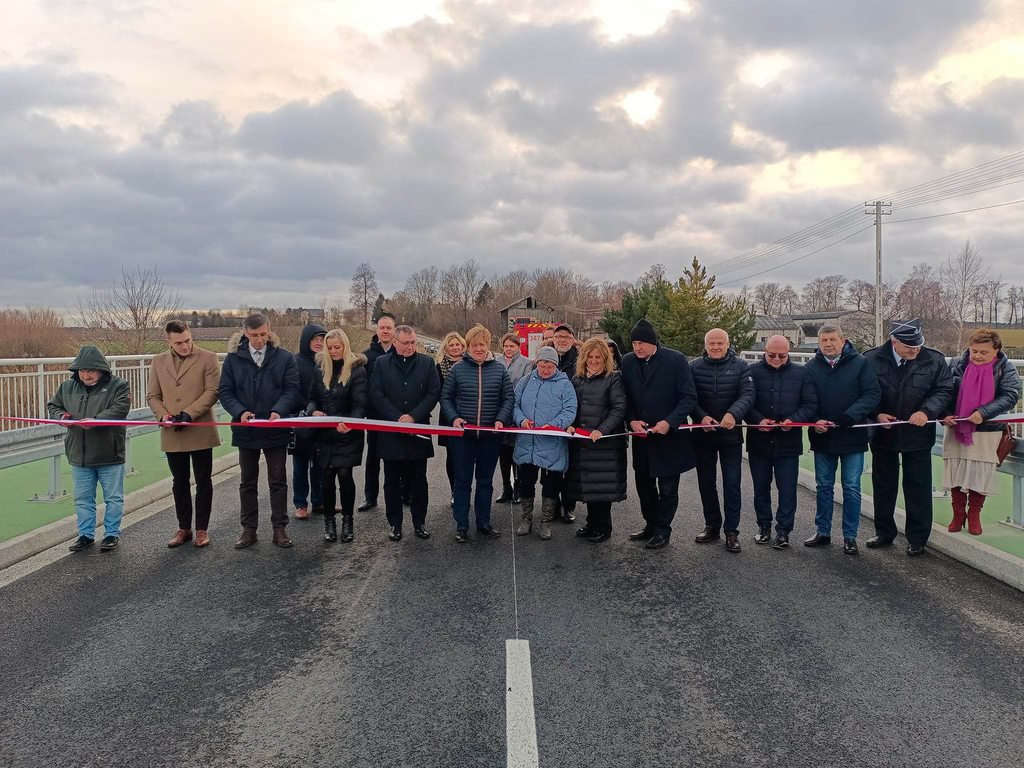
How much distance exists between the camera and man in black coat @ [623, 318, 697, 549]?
20.5 feet

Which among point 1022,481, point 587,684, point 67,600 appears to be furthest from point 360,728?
point 1022,481

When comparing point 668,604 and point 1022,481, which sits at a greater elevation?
point 1022,481

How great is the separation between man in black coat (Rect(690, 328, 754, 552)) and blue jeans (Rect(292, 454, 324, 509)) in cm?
402

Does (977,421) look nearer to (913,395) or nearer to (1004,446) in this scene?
(1004,446)

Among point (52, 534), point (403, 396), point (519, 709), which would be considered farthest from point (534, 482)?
point (52, 534)

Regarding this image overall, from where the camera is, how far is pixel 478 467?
21.9 feet

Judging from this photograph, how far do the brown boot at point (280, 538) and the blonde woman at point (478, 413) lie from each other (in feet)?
5.20

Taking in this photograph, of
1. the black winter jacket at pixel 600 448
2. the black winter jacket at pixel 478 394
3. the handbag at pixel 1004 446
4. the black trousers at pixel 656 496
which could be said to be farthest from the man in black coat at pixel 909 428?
the black winter jacket at pixel 478 394

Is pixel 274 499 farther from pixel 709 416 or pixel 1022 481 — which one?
pixel 1022 481

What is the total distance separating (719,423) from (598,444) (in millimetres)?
1132

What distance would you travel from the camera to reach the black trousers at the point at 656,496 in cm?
625

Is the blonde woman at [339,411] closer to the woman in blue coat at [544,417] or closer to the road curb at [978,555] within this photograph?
the woman in blue coat at [544,417]

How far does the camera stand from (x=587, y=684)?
364 centimetres

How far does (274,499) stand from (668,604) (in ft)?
12.1
